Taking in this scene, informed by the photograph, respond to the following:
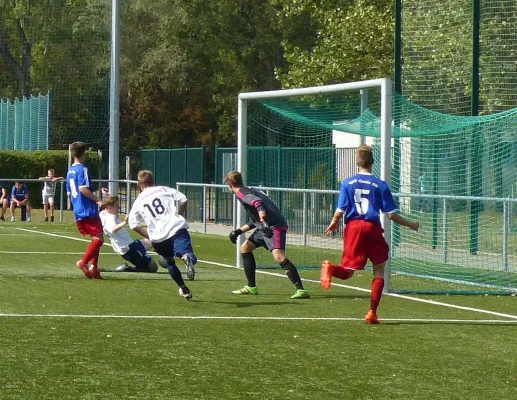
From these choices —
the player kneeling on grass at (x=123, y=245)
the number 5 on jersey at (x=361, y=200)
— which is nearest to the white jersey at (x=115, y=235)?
the player kneeling on grass at (x=123, y=245)

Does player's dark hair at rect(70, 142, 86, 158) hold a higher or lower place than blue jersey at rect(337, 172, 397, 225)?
higher

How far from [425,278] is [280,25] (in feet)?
114

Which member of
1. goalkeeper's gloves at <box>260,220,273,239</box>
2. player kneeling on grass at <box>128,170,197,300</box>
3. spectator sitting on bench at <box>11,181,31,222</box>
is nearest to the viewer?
player kneeling on grass at <box>128,170,197,300</box>

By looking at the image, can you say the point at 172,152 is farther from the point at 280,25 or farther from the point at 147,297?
the point at 147,297

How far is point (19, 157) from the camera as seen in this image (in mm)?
43094

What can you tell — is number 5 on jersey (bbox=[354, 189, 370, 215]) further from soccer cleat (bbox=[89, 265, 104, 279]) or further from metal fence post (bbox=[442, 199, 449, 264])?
metal fence post (bbox=[442, 199, 449, 264])

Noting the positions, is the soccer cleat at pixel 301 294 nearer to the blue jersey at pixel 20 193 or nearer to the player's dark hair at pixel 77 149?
the player's dark hair at pixel 77 149

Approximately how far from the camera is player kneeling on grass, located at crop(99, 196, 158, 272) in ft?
52.6

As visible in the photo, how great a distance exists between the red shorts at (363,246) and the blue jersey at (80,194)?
498 centimetres

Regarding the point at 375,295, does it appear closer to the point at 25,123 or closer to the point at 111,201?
the point at 111,201

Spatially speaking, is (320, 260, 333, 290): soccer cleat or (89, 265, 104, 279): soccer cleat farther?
(89, 265, 104, 279): soccer cleat

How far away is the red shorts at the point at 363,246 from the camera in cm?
1103

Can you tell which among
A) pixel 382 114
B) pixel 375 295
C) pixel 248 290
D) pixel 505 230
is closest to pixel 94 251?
pixel 248 290

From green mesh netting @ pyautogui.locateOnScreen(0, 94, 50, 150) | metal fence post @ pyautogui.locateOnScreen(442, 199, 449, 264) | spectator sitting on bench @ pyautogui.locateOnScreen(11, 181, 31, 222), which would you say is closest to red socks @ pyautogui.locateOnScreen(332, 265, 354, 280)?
metal fence post @ pyautogui.locateOnScreen(442, 199, 449, 264)
